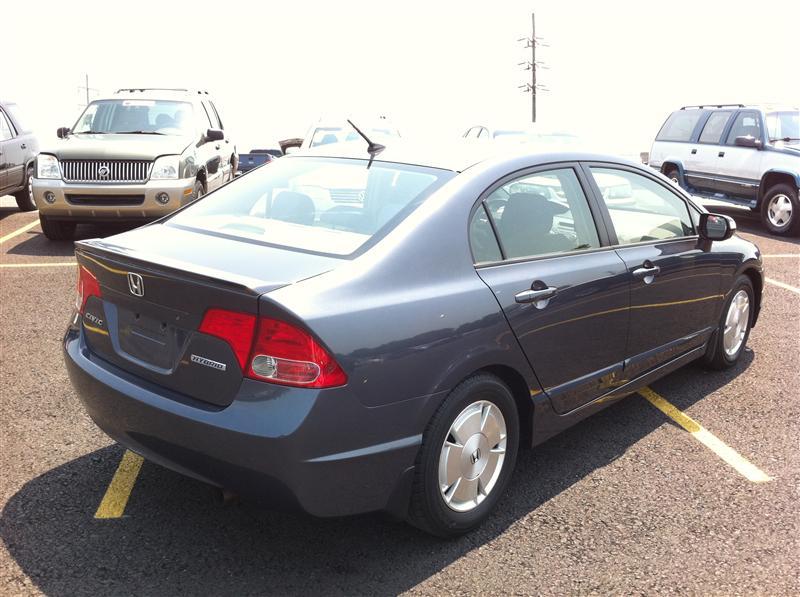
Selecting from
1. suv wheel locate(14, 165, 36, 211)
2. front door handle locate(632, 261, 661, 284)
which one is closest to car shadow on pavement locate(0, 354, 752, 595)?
front door handle locate(632, 261, 661, 284)

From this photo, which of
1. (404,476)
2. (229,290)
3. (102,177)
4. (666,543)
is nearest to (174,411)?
(229,290)

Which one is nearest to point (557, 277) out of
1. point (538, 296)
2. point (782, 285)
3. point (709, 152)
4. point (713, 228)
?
point (538, 296)

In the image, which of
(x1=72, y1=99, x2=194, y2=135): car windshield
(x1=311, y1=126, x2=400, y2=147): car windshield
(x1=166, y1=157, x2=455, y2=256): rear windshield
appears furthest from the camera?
(x1=311, y1=126, x2=400, y2=147): car windshield

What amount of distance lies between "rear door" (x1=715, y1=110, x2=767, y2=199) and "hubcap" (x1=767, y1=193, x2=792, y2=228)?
0.38 meters

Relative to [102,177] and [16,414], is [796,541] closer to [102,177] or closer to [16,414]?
[16,414]

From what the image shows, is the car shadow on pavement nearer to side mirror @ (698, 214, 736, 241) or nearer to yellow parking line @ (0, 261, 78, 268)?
side mirror @ (698, 214, 736, 241)

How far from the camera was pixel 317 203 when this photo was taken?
12.0ft

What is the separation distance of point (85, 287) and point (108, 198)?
689 centimetres

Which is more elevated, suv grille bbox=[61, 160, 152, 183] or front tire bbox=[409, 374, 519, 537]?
suv grille bbox=[61, 160, 152, 183]

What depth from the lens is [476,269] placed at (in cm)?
326

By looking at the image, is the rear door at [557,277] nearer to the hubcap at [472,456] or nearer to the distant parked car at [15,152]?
the hubcap at [472,456]

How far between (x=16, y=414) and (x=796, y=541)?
394 cm

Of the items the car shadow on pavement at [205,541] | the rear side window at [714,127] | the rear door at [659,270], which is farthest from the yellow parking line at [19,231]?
the rear side window at [714,127]

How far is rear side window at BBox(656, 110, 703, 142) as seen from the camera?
14.2m
